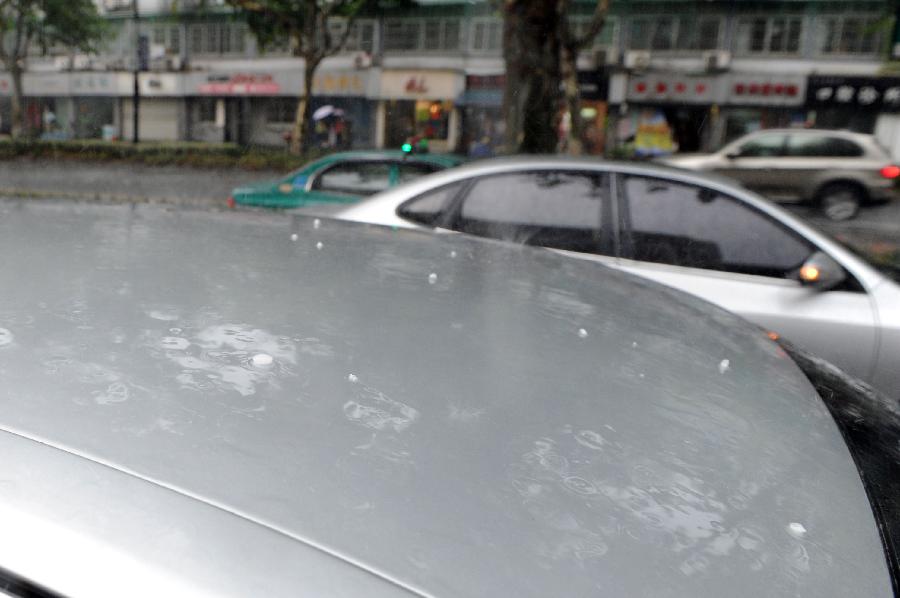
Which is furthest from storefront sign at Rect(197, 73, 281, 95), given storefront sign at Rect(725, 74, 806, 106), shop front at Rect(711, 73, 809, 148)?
storefront sign at Rect(725, 74, 806, 106)

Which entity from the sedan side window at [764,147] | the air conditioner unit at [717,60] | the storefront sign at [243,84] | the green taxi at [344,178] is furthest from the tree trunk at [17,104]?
the air conditioner unit at [717,60]

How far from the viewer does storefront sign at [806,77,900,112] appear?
896 inches

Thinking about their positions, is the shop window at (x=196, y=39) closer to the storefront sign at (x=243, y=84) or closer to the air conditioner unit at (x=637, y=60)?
the storefront sign at (x=243, y=84)

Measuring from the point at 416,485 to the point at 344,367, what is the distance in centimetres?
33

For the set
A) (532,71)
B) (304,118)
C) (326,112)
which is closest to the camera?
(532,71)

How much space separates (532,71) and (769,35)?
16816mm

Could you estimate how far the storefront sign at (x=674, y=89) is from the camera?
24062mm

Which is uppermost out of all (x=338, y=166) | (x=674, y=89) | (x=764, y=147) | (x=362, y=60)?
(x=362, y=60)

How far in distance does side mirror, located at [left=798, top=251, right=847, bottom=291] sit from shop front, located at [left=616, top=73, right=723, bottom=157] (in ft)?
69.2

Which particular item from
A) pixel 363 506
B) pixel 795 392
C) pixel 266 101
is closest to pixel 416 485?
pixel 363 506

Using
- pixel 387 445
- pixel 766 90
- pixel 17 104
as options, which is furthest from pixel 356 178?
pixel 766 90

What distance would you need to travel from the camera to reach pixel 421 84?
23109 mm

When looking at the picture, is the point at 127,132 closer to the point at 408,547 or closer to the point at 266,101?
the point at 266,101

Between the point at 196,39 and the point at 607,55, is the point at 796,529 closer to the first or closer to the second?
the point at 196,39
